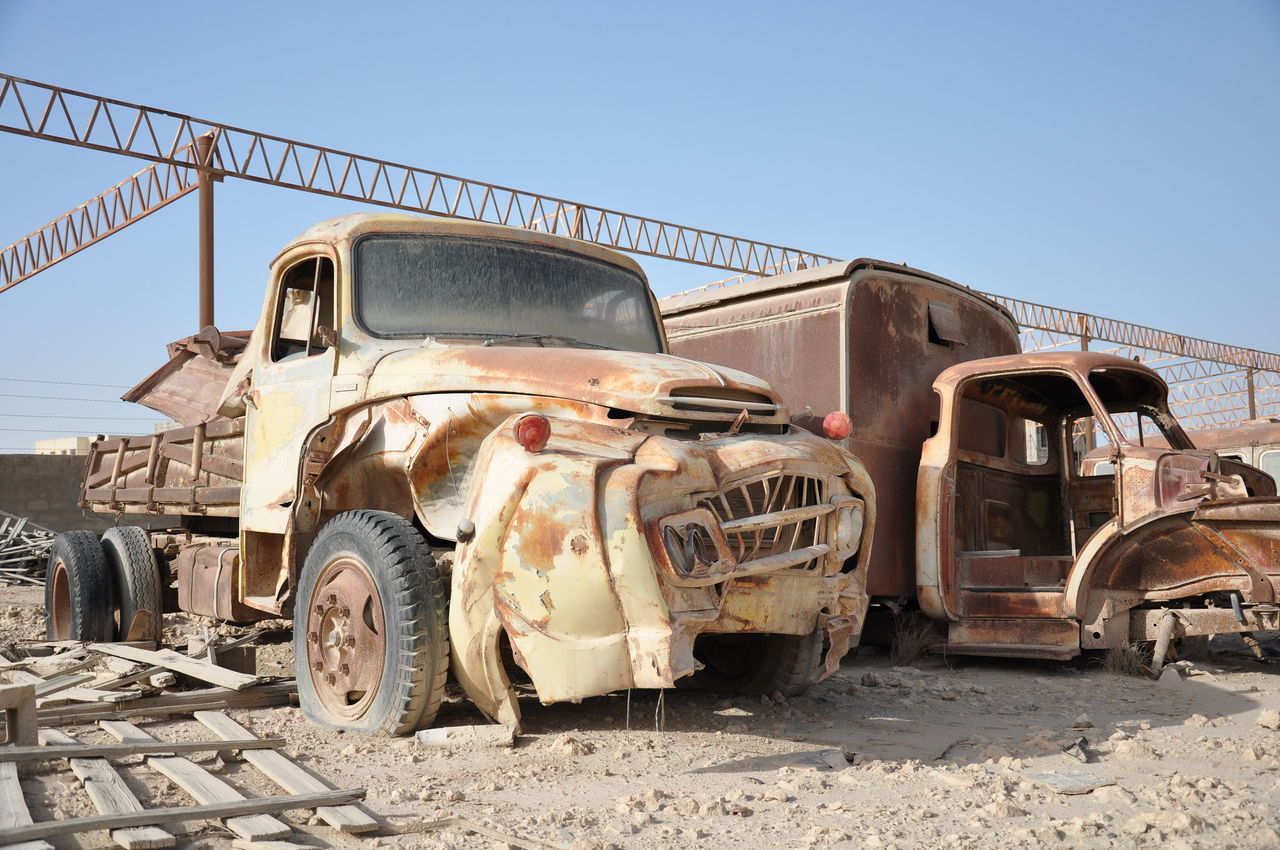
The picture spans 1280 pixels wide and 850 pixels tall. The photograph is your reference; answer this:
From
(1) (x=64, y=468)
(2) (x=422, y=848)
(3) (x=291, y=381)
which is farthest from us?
(1) (x=64, y=468)

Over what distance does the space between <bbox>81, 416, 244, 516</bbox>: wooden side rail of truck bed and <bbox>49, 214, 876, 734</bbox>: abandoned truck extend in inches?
3.0

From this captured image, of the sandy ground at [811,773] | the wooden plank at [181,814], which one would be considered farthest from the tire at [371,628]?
the wooden plank at [181,814]

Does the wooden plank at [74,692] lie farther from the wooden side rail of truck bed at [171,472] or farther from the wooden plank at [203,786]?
the wooden side rail of truck bed at [171,472]

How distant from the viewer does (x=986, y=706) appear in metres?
6.21

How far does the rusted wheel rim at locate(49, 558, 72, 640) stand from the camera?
8258mm

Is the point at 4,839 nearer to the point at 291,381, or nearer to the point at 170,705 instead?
the point at 170,705

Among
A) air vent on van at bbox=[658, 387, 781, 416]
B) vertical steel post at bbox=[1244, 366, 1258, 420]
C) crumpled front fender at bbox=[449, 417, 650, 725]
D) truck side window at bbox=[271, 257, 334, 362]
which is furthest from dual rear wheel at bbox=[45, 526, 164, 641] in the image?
vertical steel post at bbox=[1244, 366, 1258, 420]

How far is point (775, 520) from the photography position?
15.2 ft

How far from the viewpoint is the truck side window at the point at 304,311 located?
5855mm

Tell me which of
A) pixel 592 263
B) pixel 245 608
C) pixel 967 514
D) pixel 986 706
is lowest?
pixel 986 706

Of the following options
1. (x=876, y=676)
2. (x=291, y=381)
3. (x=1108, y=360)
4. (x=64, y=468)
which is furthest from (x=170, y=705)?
(x=64, y=468)

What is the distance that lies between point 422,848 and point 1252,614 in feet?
18.8

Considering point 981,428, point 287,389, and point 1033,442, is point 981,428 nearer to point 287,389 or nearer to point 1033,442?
point 1033,442

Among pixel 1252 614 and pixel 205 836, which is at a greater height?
pixel 1252 614
